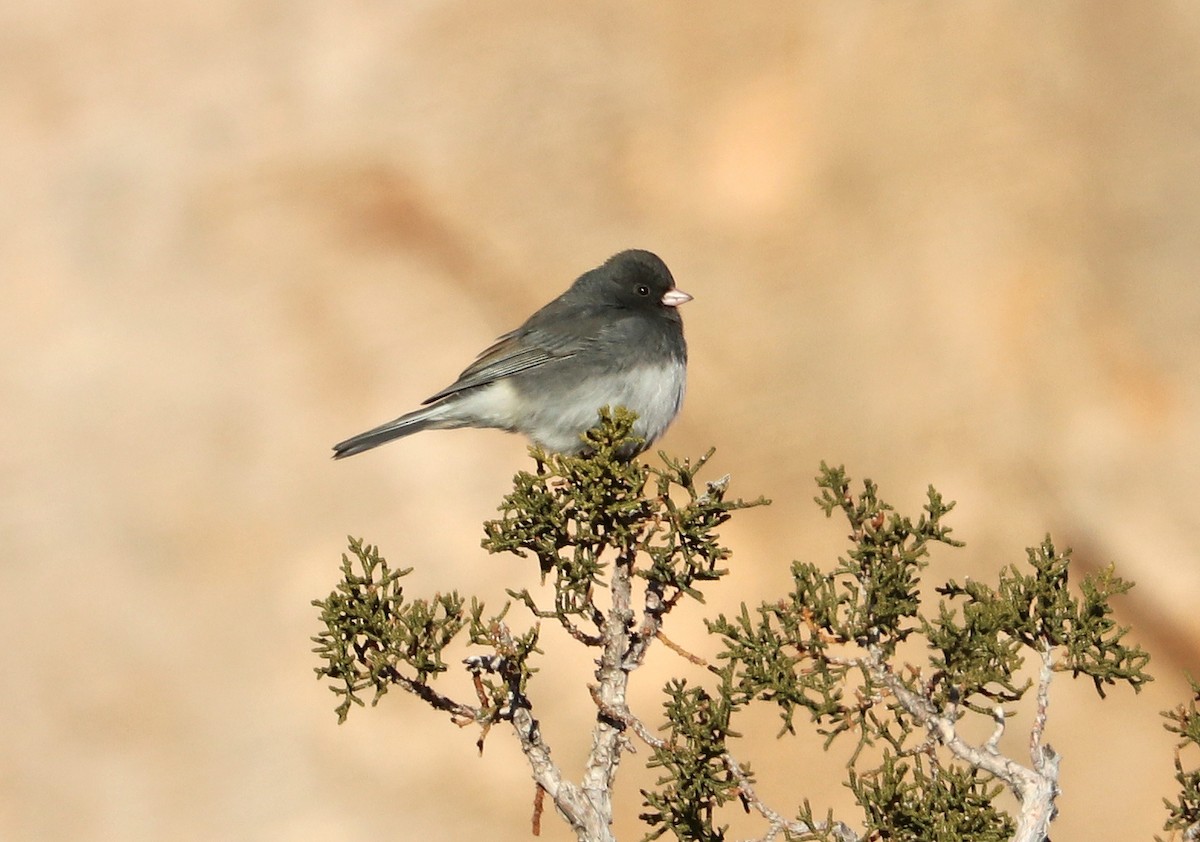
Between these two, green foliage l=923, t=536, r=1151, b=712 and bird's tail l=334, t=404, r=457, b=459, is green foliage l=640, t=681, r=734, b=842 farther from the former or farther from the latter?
bird's tail l=334, t=404, r=457, b=459

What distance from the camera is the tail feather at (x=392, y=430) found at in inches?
211

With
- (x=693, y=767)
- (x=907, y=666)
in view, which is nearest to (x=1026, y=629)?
(x=907, y=666)

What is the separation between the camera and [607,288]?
6.14 meters

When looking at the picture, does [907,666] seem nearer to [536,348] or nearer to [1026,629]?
[1026,629]

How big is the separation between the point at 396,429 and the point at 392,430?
2 cm

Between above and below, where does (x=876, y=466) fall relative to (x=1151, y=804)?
above

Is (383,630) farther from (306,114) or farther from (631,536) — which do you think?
(306,114)

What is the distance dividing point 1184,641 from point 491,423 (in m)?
3.75

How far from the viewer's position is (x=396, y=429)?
544cm

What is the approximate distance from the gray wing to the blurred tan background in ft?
3.09

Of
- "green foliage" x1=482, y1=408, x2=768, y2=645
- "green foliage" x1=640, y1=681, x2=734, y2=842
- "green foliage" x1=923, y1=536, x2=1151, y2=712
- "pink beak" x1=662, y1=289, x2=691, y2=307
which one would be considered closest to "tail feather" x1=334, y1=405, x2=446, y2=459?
"pink beak" x1=662, y1=289, x2=691, y2=307

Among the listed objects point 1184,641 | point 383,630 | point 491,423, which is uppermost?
point 491,423

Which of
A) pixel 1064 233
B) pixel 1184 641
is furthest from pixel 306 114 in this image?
pixel 1184 641

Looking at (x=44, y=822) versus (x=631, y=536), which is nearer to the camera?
(x=631, y=536)
